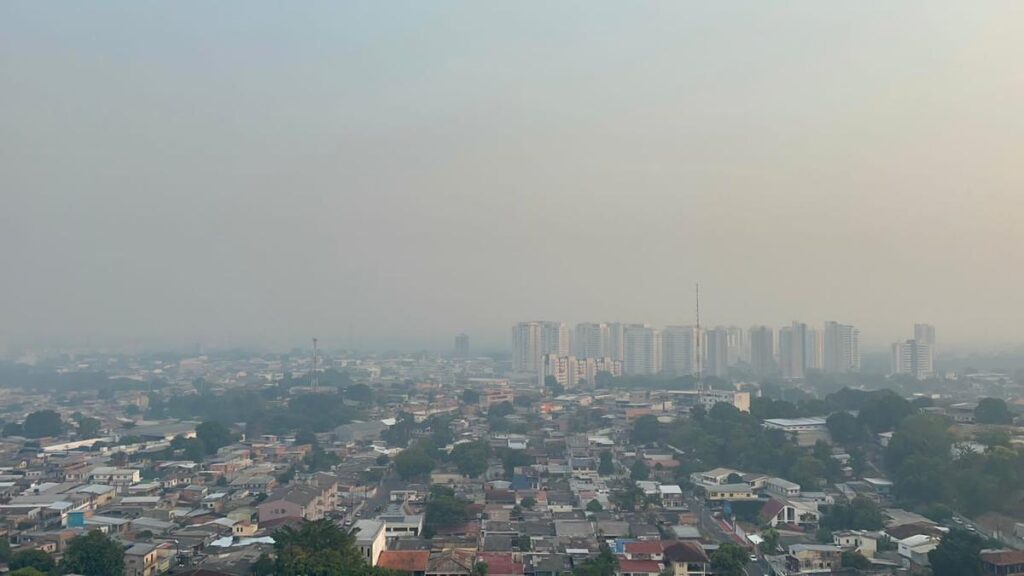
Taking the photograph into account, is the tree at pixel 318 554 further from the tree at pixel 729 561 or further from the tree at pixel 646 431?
the tree at pixel 646 431

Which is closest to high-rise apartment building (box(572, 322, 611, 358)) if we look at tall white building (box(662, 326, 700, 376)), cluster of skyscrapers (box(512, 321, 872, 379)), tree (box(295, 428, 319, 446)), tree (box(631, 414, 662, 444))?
cluster of skyscrapers (box(512, 321, 872, 379))

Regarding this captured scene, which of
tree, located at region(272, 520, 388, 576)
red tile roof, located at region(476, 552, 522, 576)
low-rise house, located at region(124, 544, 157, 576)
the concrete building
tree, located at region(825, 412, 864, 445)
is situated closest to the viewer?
tree, located at region(272, 520, 388, 576)

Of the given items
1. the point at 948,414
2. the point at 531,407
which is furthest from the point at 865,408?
the point at 531,407

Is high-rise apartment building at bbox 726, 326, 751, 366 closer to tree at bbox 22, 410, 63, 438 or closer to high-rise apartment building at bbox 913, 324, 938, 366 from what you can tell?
high-rise apartment building at bbox 913, 324, 938, 366

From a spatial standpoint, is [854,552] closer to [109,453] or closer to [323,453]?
[323,453]

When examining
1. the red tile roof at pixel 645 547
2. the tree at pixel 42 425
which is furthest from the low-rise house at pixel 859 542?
the tree at pixel 42 425

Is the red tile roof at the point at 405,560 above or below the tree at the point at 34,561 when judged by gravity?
below

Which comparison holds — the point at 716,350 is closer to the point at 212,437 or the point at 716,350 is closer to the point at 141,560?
Answer: the point at 212,437
